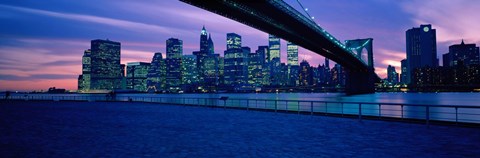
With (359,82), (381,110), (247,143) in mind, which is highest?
(359,82)

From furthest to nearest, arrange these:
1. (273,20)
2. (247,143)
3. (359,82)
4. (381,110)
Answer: (359,82)
(381,110)
(273,20)
(247,143)

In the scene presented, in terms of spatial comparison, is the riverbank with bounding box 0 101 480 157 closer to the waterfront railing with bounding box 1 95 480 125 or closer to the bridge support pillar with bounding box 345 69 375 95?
the waterfront railing with bounding box 1 95 480 125

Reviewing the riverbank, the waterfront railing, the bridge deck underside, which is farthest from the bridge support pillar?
the riverbank

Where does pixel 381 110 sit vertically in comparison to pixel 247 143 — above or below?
below

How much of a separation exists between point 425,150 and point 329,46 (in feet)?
173

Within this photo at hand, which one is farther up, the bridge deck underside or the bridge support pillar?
the bridge deck underside

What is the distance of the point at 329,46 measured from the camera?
60156 millimetres

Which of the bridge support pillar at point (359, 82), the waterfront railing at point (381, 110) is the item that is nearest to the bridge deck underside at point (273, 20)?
the waterfront railing at point (381, 110)

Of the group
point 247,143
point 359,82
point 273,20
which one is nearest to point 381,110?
point 273,20

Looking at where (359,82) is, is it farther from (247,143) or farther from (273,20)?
(247,143)

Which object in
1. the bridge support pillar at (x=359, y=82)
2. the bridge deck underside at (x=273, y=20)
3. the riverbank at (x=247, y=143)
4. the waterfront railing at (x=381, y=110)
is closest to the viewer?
the riverbank at (x=247, y=143)

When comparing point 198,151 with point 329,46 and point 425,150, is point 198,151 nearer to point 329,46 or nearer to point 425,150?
point 425,150

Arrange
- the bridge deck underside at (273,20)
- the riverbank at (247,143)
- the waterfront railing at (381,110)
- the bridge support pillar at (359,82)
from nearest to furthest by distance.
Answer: the riverbank at (247,143) < the waterfront railing at (381,110) < the bridge deck underside at (273,20) < the bridge support pillar at (359,82)

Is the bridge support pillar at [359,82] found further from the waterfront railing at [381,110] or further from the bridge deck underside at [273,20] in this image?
the waterfront railing at [381,110]
